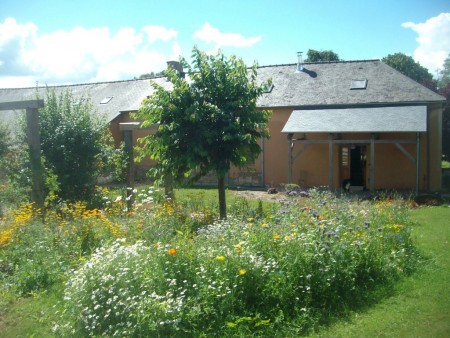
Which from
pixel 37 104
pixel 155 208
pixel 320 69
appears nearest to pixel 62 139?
pixel 37 104

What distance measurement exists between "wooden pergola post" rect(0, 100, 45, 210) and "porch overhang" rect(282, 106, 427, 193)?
969cm

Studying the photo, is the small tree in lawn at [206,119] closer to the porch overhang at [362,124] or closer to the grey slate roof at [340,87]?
the porch overhang at [362,124]

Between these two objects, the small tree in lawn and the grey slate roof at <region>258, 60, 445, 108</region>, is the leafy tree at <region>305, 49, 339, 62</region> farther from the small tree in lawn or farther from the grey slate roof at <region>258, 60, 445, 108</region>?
the small tree in lawn

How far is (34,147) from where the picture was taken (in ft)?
33.0

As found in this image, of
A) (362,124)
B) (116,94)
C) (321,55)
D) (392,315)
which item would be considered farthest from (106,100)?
(321,55)

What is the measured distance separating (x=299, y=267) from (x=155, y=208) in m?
3.74

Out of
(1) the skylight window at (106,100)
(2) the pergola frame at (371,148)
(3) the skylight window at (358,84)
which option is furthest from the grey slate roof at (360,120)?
(1) the skylight window at (106,100)

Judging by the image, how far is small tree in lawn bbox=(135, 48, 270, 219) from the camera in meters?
9.73

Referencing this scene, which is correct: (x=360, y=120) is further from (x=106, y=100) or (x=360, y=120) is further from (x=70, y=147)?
(x=106, y=100)

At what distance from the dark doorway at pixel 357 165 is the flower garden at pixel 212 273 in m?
11.7

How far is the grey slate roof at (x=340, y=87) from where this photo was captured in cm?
1816

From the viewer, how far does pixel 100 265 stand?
5.20 meters

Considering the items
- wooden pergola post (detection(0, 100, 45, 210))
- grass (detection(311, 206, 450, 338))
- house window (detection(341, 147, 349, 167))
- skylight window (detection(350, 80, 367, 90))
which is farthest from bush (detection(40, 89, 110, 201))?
skylight window (detection(350, 80, 367, 90))

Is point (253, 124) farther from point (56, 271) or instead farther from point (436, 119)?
point (436, 119)
